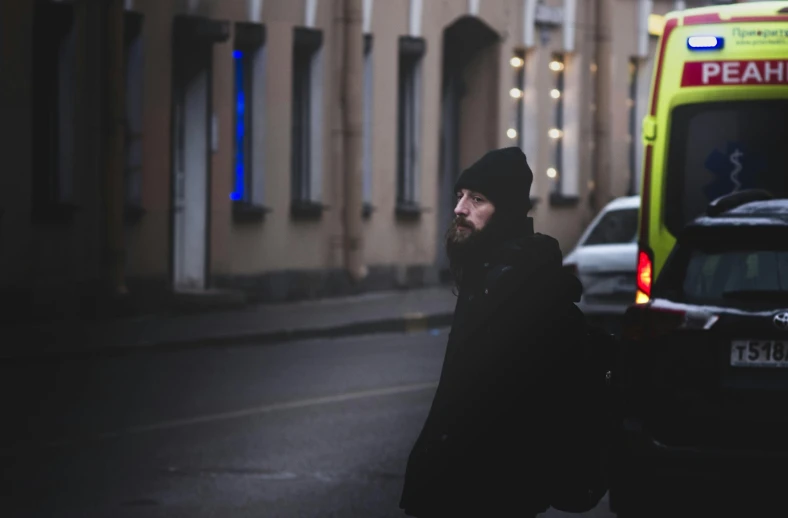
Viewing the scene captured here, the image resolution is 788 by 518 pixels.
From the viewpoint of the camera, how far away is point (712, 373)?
8312 millimetres

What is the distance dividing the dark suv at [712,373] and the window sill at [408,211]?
768 inches

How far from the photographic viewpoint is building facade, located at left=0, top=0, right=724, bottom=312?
21.3m

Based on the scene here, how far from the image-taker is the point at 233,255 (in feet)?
80.4

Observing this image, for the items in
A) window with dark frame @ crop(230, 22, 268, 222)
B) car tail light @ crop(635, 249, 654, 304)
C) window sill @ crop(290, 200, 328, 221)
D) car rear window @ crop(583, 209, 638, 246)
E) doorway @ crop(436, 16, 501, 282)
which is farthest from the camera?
doorway @ crop(436, 16, 501, 282)

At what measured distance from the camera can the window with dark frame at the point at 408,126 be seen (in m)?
28.6

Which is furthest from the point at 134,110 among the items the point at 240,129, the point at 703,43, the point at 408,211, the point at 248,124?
the point at 703,43

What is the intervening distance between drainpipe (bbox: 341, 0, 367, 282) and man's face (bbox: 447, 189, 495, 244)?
2103cm

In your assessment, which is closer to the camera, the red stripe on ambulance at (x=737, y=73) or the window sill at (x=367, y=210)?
the red stripe on ambulance at (x=737, y=73)

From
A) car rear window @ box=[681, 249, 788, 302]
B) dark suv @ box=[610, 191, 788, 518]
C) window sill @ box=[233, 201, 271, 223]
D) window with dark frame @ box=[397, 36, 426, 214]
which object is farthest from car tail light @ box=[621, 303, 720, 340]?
window with dark frame @ box=[397, 36, 426, 214]

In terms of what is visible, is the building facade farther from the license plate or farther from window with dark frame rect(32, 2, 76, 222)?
the license plate

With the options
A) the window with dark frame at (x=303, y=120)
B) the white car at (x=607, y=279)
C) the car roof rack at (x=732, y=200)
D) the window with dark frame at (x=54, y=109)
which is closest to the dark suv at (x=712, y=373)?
the car roof rack at (x=732, y=200)

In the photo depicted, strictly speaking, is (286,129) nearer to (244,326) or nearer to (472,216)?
(244,326)

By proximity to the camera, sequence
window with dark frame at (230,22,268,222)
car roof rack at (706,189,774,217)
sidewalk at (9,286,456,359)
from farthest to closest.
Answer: window with dark frame at (230,22,268,222)
sidewalk at (9,286,456,359)
car roof rack at (706,189,774,217)

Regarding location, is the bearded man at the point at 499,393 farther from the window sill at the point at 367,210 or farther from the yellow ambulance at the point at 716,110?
the window sill at the point at 367,210
